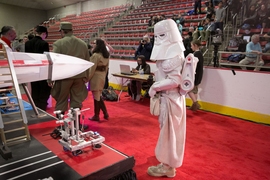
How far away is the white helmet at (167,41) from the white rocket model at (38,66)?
3.17ft

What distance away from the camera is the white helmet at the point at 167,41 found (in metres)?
1.96

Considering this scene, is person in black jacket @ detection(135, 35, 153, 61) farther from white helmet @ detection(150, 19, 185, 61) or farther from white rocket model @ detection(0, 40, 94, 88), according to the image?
white helmet @ detection(150, 19, 185, 61)

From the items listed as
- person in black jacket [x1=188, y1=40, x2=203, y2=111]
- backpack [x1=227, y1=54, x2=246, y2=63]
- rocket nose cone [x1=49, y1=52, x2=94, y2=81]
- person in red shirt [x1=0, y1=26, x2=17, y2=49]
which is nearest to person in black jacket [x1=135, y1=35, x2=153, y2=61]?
person in black jacket [x1=188, y1=40, x2=203, y2=111]

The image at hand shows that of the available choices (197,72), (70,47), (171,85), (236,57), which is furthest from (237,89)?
(70,47)

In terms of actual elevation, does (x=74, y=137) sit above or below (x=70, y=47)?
below

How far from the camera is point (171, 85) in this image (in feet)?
6.48

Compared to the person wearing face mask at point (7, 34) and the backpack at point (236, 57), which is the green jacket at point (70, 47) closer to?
the person wearing face mask at point (7, 34)

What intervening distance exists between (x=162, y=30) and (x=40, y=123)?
5.34 feet

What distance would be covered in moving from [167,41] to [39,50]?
221cm

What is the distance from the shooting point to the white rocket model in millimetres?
2174

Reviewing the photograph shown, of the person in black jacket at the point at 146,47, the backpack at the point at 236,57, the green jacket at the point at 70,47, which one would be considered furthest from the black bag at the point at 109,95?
the backpack at the point at 236,57

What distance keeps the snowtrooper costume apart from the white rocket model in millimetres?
945

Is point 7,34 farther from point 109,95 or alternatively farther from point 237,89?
point 237,89

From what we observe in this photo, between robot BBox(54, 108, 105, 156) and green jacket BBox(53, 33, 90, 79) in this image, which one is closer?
robot BBox(54, 108, 105, 156)
